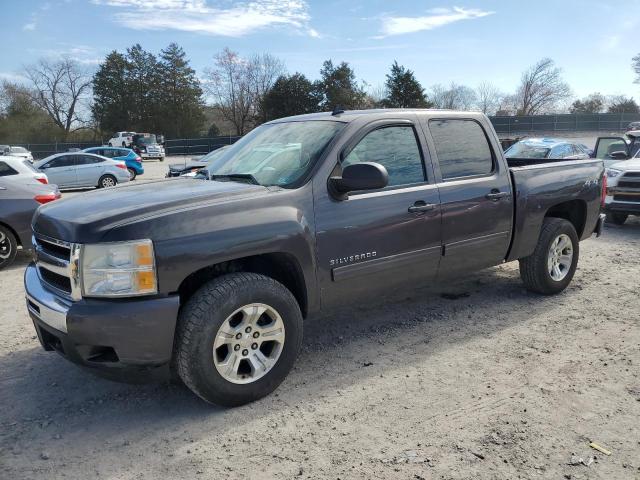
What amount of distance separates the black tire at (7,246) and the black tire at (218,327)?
530 cm

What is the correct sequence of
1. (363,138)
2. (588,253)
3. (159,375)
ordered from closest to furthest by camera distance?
(159,375) < (363,138) < (588,253)

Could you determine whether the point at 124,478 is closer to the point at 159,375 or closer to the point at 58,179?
the point at 159,375

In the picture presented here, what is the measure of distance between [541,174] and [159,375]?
A: 13.3ft

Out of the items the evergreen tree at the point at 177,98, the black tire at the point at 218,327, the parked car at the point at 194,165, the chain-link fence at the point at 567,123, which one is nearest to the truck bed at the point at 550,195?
the black tire at the point at 218,327

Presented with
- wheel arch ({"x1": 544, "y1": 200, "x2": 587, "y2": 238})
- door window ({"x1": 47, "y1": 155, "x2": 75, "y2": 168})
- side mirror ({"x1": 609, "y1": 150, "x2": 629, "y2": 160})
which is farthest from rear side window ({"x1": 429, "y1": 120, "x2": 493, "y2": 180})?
door window ({"x1": 47, "y1": 155, "x2": 75, "y2": 168})

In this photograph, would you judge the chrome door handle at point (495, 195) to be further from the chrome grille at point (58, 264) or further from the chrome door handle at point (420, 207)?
the chrome grille at point (58, 264)

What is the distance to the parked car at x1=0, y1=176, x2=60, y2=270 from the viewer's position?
7.19 meters

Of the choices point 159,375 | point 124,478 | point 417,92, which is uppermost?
point 417,92

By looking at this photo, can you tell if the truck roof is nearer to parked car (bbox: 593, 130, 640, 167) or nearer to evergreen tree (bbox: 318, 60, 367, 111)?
parked car (bbox: 593, 130, 640, 167)

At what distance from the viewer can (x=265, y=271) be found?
3.71 metres

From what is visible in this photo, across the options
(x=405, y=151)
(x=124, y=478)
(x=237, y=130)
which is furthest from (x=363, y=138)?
(x=237, y=130)

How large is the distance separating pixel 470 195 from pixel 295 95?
5511 centimetres

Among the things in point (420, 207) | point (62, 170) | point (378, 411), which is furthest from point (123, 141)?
point (378, 411)

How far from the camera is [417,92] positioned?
46656 millimetres
